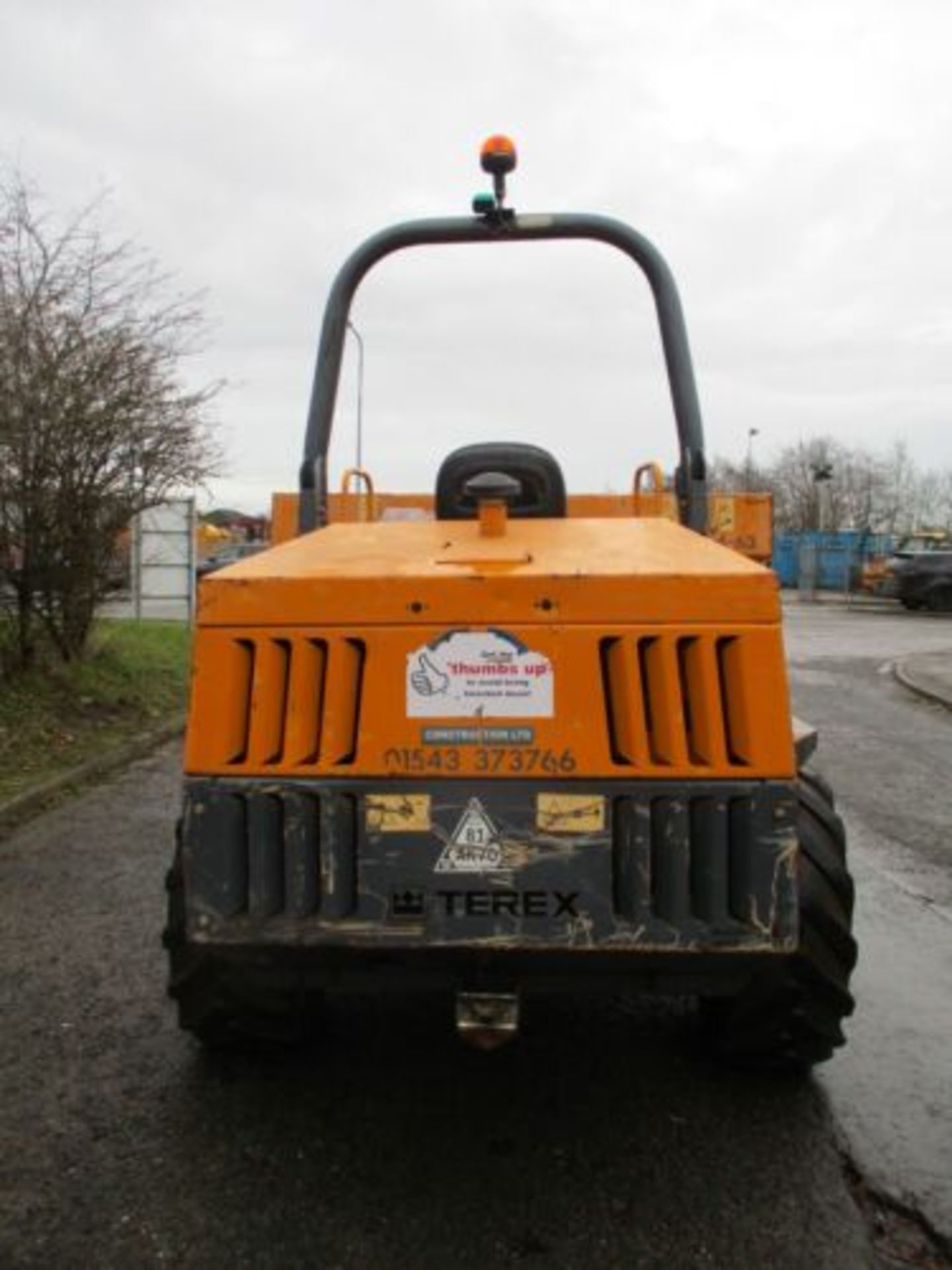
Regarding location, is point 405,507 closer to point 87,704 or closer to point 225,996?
point 225,996

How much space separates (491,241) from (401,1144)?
2.73 metres

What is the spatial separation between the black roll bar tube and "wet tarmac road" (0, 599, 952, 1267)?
5.36 ft

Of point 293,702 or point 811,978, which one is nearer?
point 293,702

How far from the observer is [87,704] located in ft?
30.2

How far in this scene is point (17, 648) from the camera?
9.16 meters

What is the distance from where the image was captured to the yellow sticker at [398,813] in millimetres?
2441

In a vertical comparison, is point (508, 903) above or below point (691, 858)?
below

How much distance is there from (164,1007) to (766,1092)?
1.91 meters

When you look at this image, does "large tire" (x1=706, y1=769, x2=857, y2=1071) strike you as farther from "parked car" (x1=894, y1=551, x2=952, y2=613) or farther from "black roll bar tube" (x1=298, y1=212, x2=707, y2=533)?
"parked car" (x1=894, y1=551, x2=952, y2=613)

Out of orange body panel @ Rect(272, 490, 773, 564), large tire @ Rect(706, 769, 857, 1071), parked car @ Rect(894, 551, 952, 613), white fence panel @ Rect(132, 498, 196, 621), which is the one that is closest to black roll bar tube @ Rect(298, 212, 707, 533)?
orange body panel @ Rect(272, 490, 773, 564)

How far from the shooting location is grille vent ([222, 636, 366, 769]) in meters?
2.48

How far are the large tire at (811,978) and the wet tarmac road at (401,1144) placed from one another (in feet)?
0.68

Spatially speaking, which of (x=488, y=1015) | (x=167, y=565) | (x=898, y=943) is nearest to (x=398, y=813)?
(x=488, y=1015)

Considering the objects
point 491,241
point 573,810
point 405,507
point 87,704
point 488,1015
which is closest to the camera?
point 573,810
